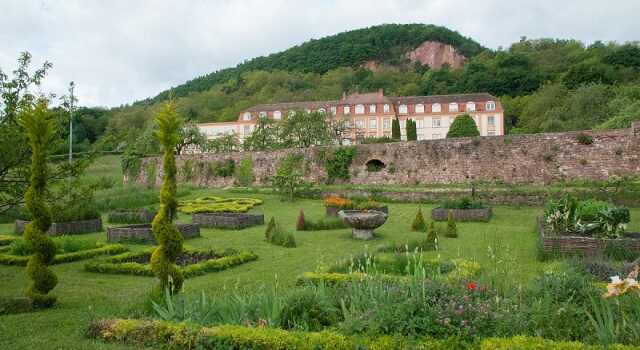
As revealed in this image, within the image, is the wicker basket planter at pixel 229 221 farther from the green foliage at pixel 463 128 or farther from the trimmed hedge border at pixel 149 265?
the green foliage at pixel 463 128

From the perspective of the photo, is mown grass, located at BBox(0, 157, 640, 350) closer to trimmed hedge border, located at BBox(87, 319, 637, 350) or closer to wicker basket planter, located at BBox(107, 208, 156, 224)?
A: trimmed hedge border, located at BBox(87, 319, 637, 350)

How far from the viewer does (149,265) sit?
1090 centimetres

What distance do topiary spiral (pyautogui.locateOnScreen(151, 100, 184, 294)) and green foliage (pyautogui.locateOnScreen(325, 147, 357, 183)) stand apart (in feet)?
90.8

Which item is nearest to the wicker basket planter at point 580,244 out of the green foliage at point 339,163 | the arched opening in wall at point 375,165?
the arched opening in wall at point 375,165

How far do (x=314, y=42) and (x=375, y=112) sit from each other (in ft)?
201

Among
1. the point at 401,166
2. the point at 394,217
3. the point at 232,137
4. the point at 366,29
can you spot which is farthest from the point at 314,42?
the point at 394,217

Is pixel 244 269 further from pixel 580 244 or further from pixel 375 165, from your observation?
pixel 375 165

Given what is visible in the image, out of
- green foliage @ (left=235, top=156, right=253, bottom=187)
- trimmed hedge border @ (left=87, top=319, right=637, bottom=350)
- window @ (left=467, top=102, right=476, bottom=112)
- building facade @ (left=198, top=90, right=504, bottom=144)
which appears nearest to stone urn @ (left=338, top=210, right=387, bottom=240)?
trimmed hedge border @ (left=87, top=319, right=637, bottom=350)

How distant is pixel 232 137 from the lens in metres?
65.1

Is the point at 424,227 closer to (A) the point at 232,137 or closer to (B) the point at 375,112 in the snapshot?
(A) the point at 232,137

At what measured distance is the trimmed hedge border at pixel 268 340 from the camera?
199 inches

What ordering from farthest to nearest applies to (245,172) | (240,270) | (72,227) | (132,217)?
(245,172)
(132,217)
(72,227)
(240,270)

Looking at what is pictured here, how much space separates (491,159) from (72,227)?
22.7 metres

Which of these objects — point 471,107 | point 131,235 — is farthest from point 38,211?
point 471,107
